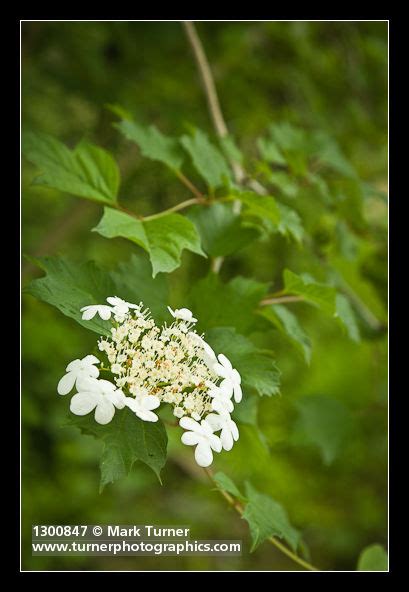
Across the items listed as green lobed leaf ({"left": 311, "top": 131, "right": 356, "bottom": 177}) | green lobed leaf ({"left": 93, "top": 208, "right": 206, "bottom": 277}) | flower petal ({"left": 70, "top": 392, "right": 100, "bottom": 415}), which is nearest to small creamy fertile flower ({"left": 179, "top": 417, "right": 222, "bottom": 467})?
flower petal ({"left": 70, "top": 392, "right": 100, "bottom": 415})

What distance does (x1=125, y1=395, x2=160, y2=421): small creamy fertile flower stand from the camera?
73 centimetres

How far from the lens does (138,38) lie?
195cm

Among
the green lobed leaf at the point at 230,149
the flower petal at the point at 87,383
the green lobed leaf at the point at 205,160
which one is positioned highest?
the green lobed leaf at the point at 230,149

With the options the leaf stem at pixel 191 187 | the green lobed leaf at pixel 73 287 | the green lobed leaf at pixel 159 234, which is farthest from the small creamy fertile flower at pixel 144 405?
the leaf stem at pixel 191 187

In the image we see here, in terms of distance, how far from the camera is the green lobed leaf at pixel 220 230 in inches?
46.2

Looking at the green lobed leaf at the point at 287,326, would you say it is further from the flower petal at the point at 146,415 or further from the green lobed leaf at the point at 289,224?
the flower petal at the point at 146,415

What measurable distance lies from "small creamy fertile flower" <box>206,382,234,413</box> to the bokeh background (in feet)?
2.05

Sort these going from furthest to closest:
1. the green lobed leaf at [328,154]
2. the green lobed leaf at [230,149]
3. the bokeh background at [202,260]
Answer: the bokeh background at [202,260], the green lobed leaf at [328,154], the green lobed leaf at [230,149]

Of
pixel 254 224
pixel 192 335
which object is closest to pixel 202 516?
pixel 254 224

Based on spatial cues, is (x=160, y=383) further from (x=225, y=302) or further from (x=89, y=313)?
(x=225, y=302)

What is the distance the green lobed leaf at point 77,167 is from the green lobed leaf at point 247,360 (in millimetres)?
351

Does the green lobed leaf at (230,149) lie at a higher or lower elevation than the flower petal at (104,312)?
higher
